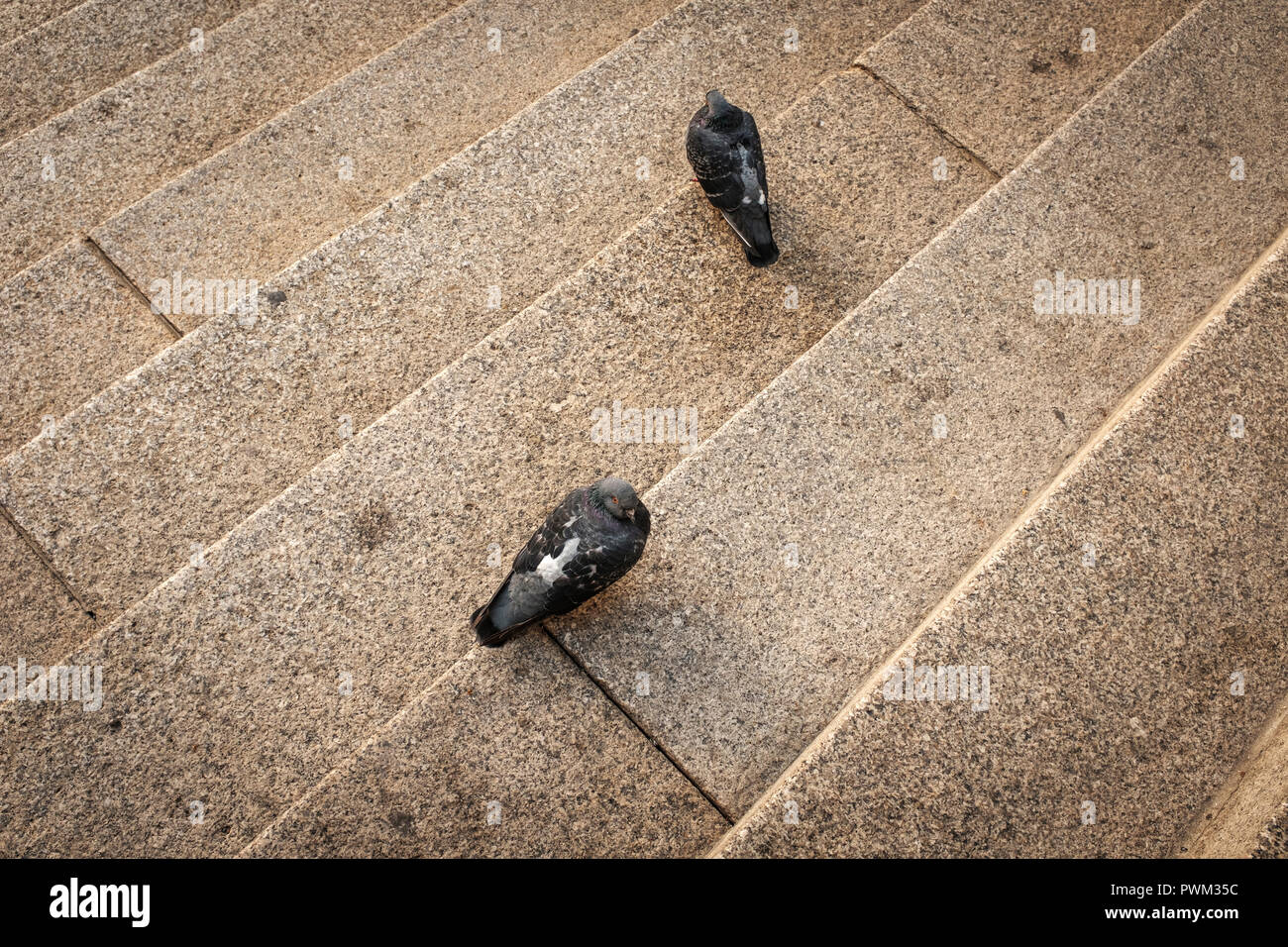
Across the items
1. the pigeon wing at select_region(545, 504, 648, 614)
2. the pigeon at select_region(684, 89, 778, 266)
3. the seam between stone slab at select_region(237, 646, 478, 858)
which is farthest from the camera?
the pigeon at select_region(684, 89, 778, 266)

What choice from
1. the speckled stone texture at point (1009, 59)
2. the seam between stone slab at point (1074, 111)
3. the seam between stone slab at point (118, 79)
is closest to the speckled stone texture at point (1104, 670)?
the seam between stone slab at point (1074, 111)

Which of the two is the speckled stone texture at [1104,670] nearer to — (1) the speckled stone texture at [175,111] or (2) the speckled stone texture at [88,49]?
(1) the speckled stone texture at [175,111]

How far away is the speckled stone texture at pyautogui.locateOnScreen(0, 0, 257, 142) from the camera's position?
5.61 meters

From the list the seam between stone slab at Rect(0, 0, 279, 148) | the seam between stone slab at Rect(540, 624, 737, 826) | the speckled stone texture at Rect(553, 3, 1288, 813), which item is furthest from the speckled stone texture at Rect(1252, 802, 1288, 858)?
the seam between stone slab at Rect(0, 0, 279, 148)

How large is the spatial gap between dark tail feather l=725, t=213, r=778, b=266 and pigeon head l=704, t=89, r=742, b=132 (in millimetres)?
428

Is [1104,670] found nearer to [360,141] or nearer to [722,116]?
[722,116]

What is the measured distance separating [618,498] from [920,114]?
3.05 meters

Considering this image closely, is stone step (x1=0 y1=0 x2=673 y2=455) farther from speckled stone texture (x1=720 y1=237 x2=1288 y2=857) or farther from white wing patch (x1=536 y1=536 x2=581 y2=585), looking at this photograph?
speckled stone texture (x1=720 y1=237 x2=1288 y2=857)

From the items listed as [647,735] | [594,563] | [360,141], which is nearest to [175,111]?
[360,141]

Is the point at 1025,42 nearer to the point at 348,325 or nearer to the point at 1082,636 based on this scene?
the point at 1082,636

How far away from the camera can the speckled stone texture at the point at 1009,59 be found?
15.9ft

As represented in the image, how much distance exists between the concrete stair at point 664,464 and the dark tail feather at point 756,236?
0.12m

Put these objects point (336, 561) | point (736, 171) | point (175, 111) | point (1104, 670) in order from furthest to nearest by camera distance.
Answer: point (175, 111) → point (736, 171) → point (336, 561) → point (1104, 670)

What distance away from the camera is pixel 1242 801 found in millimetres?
2965
